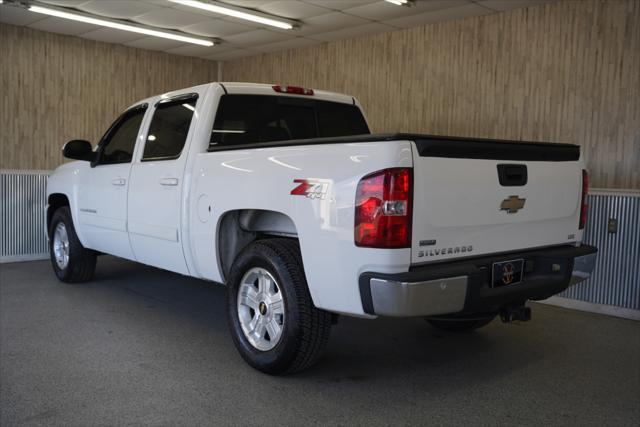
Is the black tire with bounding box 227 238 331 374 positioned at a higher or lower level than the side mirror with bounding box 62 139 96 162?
lower

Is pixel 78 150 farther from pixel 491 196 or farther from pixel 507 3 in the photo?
pixel 507 3

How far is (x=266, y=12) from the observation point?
7238 mm

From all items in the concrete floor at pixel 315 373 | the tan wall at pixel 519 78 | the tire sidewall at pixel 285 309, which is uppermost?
the tan wall at pixel 519 78

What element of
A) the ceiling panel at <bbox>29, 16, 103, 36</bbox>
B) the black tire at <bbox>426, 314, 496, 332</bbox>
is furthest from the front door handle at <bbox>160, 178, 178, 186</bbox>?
the ceiling panel at <bbox>29, 16, 103, 36</bbox>

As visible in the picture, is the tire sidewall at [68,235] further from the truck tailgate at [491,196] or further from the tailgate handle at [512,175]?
the tailgate handle at [512,175]

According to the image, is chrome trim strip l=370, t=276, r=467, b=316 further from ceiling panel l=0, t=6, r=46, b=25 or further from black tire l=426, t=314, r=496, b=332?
ceiling panel l=0, t=6, r=46, b=25

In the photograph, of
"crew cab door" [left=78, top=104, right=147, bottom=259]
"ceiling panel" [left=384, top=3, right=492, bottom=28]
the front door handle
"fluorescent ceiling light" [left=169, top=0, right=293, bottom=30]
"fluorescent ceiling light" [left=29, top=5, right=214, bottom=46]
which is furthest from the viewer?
"fluorescent ceiling light" [left=29, top=5, right=214, bottom=46]

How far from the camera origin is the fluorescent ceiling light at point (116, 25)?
7.32 m

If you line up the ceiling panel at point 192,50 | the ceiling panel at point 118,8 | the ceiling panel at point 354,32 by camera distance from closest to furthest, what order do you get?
the ceiling panel at point 118,8 → the ceiling panel at point 354,32 → the ceiling panel at point 192,50

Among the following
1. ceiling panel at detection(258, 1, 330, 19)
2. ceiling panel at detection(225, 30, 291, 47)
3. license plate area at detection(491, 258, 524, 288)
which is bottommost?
license plate area at detection(491, 258, 524, 288)

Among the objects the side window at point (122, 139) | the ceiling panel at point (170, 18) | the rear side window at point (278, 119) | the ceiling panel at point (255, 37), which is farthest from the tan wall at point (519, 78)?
the side window at point (122, 139)

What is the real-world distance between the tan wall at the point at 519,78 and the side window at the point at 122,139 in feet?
12.3

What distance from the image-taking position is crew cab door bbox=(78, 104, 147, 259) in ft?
16.1

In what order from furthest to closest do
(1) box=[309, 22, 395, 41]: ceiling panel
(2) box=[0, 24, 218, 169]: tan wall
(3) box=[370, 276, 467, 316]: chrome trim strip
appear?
1. (2) box=[0, 24, 218, 169]: tan wall
2. (1) box=[309, 22, 395, 41]: ceiling panel
3. (3) box=[370, 276, 467, 316]: chrome trim strip
